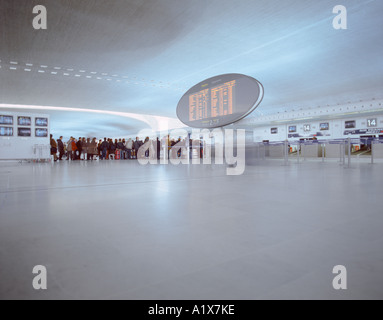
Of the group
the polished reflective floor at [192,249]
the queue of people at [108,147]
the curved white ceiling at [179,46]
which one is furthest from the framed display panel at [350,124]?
the polished reflective floor at [192,249]

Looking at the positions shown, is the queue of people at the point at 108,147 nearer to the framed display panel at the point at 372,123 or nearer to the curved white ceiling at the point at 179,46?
the curved white ceiling at the point at 179,46

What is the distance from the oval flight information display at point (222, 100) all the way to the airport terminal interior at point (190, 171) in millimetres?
34

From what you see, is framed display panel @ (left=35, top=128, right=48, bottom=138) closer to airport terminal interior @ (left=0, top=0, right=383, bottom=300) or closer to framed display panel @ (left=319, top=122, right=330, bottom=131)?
airport terminal interior @ (left=0, top=0, right=383, bottom=300)

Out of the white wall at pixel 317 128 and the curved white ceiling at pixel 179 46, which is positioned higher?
the curved white ceiling at pixel 179 46

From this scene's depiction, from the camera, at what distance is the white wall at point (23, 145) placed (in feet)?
51.4

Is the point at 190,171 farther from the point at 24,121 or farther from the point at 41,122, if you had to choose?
the point at 24,121

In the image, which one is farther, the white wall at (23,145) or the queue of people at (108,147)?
the queue of people at (108,147)

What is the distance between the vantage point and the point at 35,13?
5.73 m

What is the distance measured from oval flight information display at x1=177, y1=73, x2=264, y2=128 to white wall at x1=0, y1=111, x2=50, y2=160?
13.9 metres

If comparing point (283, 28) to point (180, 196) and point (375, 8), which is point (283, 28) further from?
point (180, 196)

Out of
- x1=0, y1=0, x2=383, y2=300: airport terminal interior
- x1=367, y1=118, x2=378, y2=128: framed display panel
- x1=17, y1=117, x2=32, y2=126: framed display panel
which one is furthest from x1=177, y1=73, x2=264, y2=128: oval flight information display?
x1=367, y1=118, x2=378, y2=128: framed display panel

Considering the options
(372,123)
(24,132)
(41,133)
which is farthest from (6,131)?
(372,123)

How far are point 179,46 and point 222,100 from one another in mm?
2949

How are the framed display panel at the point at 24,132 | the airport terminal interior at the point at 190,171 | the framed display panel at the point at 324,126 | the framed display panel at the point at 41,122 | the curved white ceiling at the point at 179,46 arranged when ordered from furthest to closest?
1. the framed display panel at the point at 324,126
2. the framed display panel at the point at 41,122
3. the framed display panel at the point at 24,132
4. the curved white ceiling at the point at 179,46
5. the airport terminal interior at the point at 190,171
